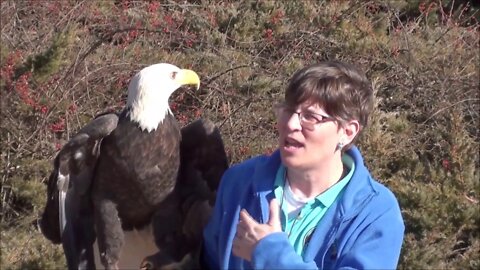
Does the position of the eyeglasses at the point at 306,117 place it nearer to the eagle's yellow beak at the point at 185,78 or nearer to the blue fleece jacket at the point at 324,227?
the blue fleece jacket at the point at 324,227

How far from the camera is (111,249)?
3834 mm

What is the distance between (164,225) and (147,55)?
314 centimetres

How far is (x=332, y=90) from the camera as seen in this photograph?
7.84 ft

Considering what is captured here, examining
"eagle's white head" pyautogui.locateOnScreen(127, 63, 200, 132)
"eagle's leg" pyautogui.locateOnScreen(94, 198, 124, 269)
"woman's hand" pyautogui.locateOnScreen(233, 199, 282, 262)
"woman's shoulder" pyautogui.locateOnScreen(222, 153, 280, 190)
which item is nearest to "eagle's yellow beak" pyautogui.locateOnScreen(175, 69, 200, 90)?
"eagle's white head" pyautogui.locateOnScreen(127, 63, 200, 132)

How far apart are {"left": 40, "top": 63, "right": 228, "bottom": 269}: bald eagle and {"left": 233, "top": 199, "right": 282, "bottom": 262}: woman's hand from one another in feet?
4.13

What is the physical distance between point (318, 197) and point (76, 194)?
5.37ft

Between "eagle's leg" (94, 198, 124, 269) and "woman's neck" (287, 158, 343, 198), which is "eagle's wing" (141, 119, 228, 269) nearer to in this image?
"eagle's leg" (94, 198, 124, 269)

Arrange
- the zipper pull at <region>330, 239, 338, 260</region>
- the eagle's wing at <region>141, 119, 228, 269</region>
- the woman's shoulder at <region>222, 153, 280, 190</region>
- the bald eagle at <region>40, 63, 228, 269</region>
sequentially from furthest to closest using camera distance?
the bald eagle at <region>40, 63, 228, 269</region>
the eagle's wing at <region>141, 119, 228, 269</region>
the woman's shoulder at <region>222, 153, 280, 190</region>
the zipper pull at <region>330, 239, 338, 260</region>

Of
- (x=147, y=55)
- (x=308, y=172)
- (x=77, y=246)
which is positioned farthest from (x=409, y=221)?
(x=308, y=172)

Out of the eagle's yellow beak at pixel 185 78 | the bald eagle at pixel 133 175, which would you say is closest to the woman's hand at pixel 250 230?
the bald eagle at pixel 133 175

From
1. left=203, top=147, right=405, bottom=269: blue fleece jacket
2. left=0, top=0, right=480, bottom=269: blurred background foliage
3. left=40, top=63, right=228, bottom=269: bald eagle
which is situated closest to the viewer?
left=203, top=147, right=405, bottom=269: blue fleece jacket

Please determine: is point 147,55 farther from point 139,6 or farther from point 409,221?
point 409,221

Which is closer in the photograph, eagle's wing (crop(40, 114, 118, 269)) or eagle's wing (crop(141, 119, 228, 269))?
eagle's wing (crop(141, 119, 228, 269))

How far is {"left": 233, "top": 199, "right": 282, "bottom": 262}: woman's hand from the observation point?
2258 mm
